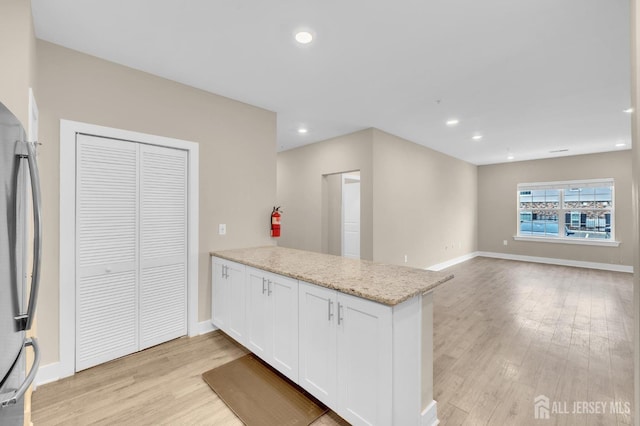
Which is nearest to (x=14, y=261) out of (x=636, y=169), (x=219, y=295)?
(x=219, y=295)

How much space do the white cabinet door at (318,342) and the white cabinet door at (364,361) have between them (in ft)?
0.19

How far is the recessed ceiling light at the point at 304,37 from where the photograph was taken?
2112mm

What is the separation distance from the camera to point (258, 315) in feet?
7.72

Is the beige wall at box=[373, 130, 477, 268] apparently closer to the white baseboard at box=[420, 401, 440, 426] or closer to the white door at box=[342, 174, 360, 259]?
the white door at box=[342, 174, 360, 259]

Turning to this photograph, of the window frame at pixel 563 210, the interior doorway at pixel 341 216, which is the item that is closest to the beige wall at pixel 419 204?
the interior doorway at pixel 341 216

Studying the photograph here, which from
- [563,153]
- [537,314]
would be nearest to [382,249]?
[537,314]

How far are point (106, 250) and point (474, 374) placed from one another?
134 inches

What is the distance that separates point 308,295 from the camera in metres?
1.89

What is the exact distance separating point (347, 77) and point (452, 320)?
315cm

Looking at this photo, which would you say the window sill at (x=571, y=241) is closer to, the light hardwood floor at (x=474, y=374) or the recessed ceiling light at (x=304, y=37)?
the light hardwood floor at (x=474, y=374)

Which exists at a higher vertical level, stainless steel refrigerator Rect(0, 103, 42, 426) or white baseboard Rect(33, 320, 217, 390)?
stainless steel refrigerator Rect(0, 103, 42, 426)

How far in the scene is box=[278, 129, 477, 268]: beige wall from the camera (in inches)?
180

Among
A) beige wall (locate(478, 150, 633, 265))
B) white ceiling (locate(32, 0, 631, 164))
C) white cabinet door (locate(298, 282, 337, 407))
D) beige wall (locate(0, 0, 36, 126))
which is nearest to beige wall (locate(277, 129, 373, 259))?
white ceiling (locate(32, 0, 631, 164))

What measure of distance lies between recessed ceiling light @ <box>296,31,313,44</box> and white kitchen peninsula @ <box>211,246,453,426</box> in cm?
184
